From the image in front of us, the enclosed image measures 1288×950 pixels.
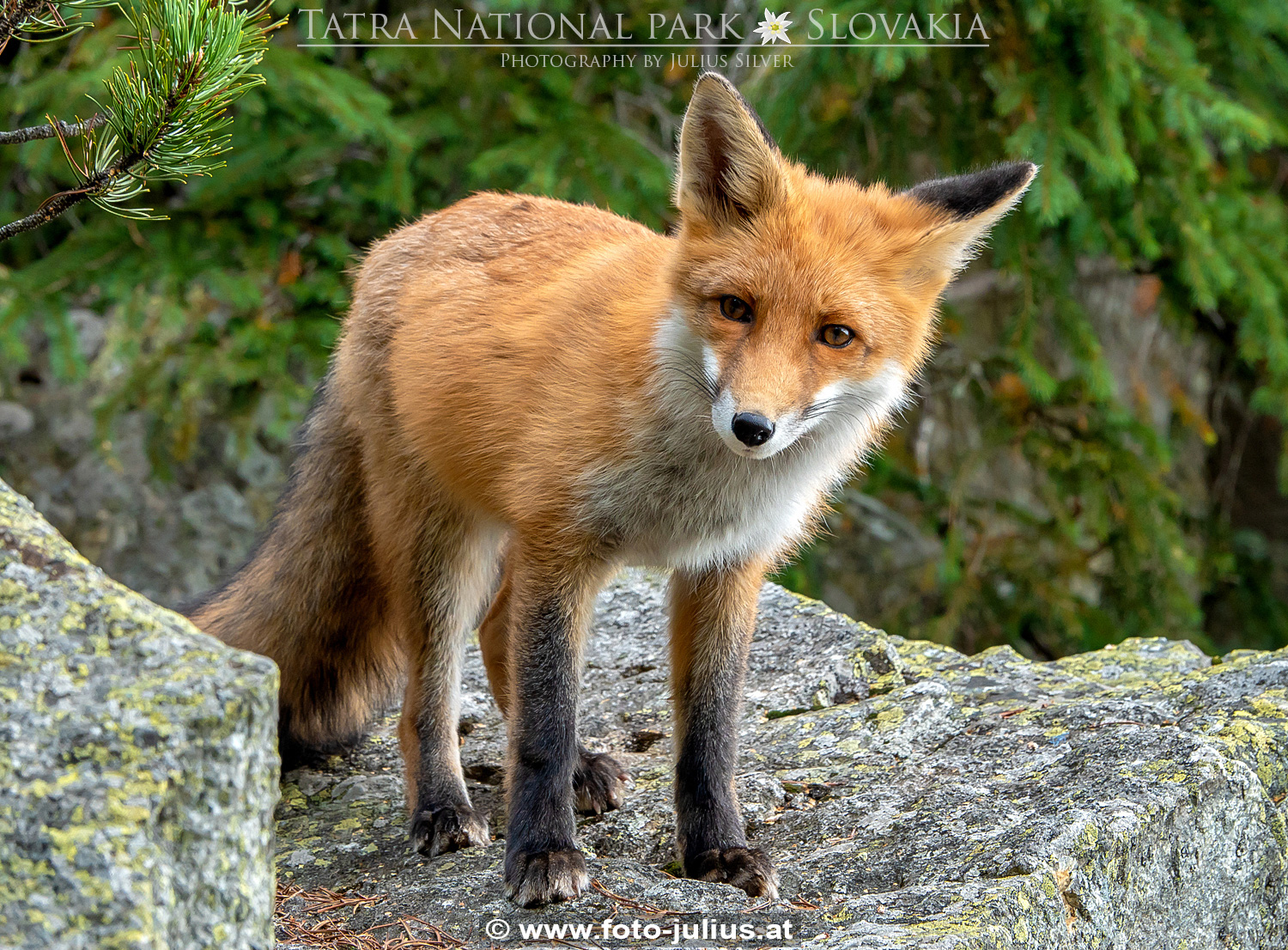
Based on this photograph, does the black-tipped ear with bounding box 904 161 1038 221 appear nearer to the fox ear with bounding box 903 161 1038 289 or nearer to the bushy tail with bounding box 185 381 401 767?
the fox ear with bounding box 903 161 1038 289

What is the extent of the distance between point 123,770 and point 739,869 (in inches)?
58.4

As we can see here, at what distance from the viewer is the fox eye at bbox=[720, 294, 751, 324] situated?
94.1 inches

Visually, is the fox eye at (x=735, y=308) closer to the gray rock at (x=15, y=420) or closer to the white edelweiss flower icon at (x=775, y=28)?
the white edelweiss flower icon at (x=775, y=28)

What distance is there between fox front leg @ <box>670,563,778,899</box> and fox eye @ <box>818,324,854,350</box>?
0.65 metres

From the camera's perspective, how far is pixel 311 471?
10.9 ft

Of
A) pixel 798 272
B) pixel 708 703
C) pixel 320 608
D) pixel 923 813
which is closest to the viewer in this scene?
pixel 798 272

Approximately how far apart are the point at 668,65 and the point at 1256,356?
9.57ft

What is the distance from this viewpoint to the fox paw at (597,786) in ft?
9.77

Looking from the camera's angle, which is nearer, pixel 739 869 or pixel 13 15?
pixel 13 15

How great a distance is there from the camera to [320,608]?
3.20m

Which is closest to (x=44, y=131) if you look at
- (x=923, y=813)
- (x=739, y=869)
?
(x=739, y=869)

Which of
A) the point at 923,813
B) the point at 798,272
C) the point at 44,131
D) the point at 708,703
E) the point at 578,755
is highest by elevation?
the point at 44,131

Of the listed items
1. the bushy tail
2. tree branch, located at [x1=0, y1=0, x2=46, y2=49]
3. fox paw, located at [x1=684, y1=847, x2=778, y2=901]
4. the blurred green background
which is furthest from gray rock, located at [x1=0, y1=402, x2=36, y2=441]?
fox paw, located at [x1=684, y1=847, x2=778, y2=901]

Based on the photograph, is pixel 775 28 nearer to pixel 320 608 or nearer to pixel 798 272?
pixel 798 272
